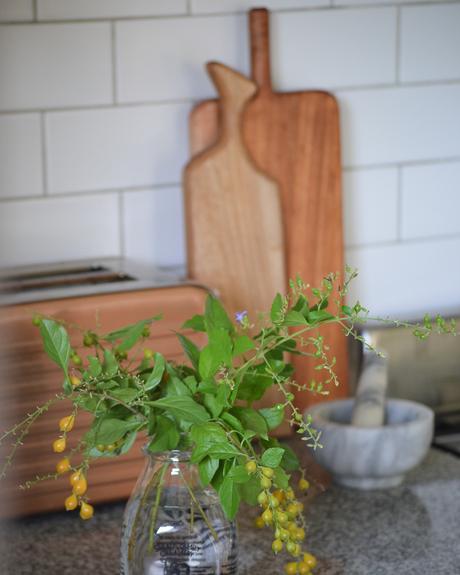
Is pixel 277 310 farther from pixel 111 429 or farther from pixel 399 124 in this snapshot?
pixel 399 124

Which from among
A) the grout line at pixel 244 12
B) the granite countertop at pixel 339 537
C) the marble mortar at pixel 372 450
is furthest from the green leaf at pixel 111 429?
the grout line at pixel 244 12

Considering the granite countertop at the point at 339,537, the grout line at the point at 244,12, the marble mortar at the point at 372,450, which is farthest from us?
the grout line at the point at 244,12

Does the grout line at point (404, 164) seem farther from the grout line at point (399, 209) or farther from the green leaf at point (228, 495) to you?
the green leaf at point (228, 495)

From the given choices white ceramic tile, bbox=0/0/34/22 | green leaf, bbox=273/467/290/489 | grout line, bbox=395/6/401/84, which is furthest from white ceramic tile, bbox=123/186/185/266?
green leaf, bbox=273/467/290/489

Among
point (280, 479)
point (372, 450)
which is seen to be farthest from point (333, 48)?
point (280, 479)

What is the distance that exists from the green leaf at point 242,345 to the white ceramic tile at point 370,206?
25.1 inches

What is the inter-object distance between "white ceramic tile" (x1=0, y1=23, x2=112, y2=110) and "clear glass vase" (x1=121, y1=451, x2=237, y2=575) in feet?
1.74

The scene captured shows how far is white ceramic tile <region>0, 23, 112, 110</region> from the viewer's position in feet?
3.98

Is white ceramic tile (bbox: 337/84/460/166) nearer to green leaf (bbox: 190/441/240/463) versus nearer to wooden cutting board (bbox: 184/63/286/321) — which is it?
wooden cutting board (bbox: 184/63/286/321)

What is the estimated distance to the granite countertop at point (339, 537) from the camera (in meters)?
1.01

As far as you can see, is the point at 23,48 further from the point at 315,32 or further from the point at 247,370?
the point at 247,370

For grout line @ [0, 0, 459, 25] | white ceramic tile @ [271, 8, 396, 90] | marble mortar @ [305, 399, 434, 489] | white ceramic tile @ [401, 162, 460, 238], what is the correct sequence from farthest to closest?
1. white ceramic tile @ [401, 162, 460, 238]
2. white ceramic tile @ [271, 8, 396, 90]
3. grout line @ [0, 0, 459, 25]
4. marble mortar @ [305, 399, 434, 489]

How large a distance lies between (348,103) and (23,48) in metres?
0.40

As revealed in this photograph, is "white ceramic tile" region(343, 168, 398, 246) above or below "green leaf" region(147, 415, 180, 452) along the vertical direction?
above
